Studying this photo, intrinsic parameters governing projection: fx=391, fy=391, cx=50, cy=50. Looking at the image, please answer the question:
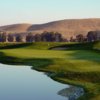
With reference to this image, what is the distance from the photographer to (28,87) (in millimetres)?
32719

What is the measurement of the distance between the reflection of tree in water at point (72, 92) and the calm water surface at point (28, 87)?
51 cm

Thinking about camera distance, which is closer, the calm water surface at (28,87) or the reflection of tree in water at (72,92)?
the calm water surface at (28,87)

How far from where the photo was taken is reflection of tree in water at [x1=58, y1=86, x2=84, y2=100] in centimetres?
2860

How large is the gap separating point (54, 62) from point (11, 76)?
9.54 meters

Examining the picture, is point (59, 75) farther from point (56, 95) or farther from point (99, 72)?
point (56, 95)

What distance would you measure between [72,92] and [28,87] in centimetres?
438

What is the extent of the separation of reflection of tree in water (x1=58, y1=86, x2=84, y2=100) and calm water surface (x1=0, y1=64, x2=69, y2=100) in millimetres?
505

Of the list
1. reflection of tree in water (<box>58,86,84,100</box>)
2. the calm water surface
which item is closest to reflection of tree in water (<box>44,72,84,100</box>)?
reflection of tree in water (<box>58,86,84,100</box>)

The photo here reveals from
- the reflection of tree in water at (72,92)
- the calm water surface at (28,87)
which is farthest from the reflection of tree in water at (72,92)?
the calm water surface at (28,87)

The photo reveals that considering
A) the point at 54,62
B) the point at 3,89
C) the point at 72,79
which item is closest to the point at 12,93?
the point at 3,89

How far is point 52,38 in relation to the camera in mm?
185000

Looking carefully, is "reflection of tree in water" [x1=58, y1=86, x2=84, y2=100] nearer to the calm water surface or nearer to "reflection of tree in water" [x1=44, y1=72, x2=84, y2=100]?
"reflection of tree in water" [x1=44, y1=72, x2=84, y2=100]

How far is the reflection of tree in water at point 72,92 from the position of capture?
93.8ft

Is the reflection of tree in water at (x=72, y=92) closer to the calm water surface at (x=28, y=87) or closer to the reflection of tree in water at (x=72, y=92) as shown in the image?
the reflection of tree in water at (x=72, y=92)
